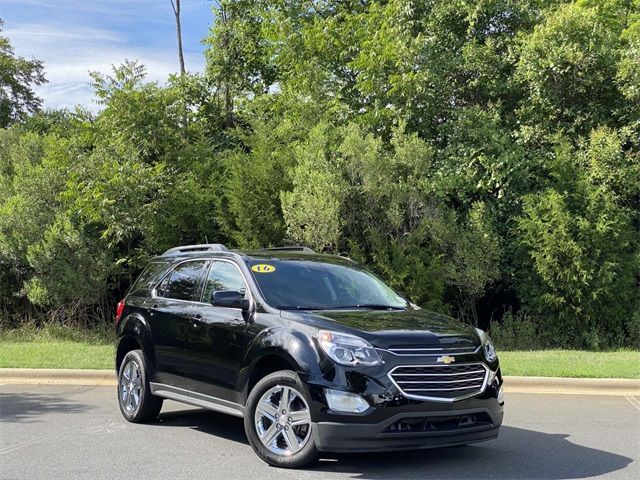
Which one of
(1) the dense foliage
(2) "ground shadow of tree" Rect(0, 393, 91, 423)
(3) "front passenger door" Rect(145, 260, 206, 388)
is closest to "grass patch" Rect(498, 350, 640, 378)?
(1) the dense foliage

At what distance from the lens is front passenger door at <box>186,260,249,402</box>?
6.30m

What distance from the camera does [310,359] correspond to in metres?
5.55

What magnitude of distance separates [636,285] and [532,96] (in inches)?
184

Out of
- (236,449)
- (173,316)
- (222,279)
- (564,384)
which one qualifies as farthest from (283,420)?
(564,384)

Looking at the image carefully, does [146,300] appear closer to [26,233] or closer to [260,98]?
[26,233]

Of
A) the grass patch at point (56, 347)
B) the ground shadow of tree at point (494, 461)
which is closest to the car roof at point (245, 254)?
the ground shadow of tree at point (494, 461)

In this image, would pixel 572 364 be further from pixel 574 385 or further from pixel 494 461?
pixel 494 461

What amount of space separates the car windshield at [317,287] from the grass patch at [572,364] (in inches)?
162

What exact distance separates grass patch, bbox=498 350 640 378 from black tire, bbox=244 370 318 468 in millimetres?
5511

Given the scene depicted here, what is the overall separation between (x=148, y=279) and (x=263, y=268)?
2.07 meters

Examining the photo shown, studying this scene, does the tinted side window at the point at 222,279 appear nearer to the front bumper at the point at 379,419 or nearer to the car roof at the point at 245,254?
the car roof at the point at 245,254

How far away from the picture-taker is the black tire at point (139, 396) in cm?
752

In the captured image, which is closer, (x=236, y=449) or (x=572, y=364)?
(x=236, y=449)

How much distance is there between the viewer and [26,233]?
51.4 feet
